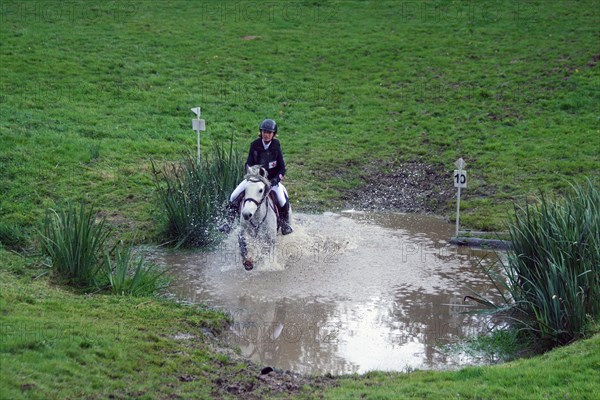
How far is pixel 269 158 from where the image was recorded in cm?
1365

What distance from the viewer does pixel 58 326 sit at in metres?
8.27

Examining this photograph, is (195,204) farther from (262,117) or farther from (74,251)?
(262,117)

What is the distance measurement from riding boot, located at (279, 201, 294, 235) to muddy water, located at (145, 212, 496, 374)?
253 mm

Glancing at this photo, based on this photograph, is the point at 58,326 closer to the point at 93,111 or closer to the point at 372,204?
the point at 372,204

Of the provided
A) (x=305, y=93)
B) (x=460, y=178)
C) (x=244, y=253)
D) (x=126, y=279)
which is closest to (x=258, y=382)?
(x=126, y=279)

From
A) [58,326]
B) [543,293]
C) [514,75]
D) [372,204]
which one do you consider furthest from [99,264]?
[514,75]

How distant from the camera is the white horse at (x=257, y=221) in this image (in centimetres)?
1249

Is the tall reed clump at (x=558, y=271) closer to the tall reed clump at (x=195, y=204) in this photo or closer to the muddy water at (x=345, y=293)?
the muddy water at (x=345, y=293)

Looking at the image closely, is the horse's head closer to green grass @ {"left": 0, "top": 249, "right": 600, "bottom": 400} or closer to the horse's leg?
the horse's leg

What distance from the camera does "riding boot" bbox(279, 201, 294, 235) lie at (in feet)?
45.5

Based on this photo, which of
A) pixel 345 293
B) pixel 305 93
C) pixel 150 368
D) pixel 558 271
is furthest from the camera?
pixel 305 93

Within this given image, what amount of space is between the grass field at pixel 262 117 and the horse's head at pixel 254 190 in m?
2.25

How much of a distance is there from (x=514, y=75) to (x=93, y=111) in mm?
13895

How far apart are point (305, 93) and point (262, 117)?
A: 9.44 ft
